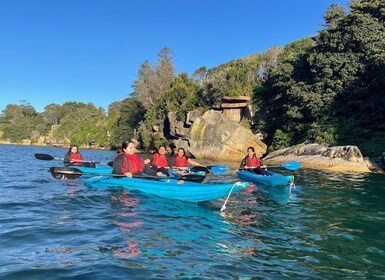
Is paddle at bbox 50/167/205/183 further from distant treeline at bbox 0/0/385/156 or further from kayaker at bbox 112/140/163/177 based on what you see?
distant treeline at bbox 0/0/385/156

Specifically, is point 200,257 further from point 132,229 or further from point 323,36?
point 323,36

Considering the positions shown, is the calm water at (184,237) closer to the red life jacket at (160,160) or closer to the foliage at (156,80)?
the red life jacket at (160,160)

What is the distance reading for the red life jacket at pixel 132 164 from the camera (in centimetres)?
978

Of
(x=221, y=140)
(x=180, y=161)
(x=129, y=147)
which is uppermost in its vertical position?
(x=221, y=140)

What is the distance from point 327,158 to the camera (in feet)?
68.4

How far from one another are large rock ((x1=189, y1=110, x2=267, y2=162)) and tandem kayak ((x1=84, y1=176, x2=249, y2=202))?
19013 mm

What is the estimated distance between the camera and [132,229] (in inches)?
237

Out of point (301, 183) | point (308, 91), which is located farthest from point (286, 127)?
point (301, 183)

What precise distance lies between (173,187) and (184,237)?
120 inches

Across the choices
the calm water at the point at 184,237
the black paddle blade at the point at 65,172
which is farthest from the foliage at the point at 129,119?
the calm water at the point at 184,237

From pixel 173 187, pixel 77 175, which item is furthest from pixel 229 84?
pixel 173 187

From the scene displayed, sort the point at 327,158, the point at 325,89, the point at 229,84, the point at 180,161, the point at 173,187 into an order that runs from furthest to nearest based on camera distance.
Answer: the point at 229,84 → the point at 325,89 → the point at 327,158 → the point at 180,161 → the point at 173,187

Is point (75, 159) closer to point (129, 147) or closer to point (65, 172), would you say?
point (65, 172)

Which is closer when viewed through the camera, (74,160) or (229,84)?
(74,160)
